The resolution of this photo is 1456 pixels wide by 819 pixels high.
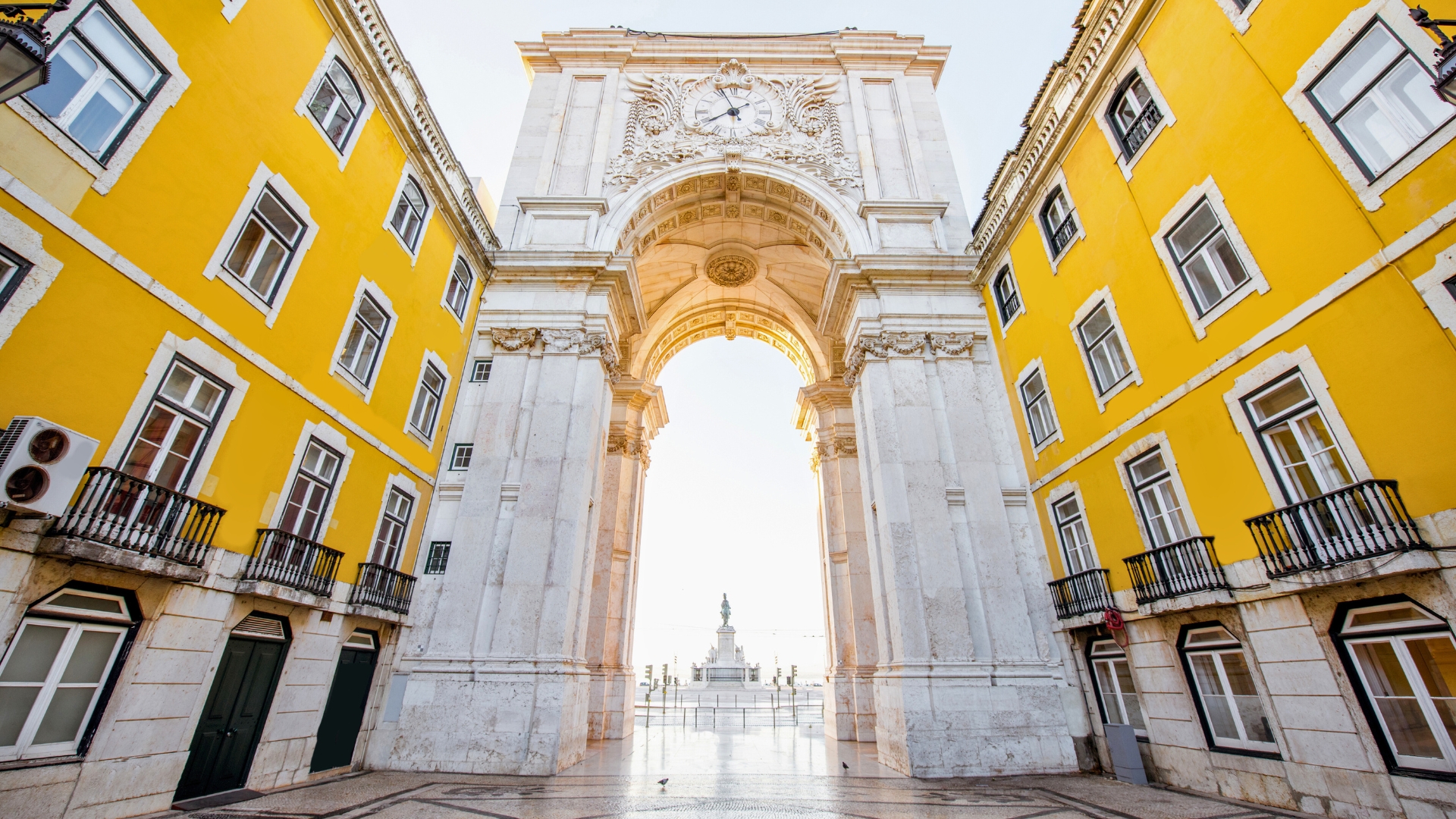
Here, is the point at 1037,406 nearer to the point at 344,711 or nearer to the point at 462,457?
the point at 462,457

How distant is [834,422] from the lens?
22.5 m

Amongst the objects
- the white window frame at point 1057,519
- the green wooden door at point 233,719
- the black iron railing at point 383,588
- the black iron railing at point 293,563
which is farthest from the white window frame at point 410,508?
the white window frame at point 1057,519

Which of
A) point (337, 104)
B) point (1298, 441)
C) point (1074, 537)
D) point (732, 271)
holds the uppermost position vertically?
point (732, 271)

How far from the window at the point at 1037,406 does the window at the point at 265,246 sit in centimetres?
1513

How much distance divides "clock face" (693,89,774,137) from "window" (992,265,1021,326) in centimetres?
929

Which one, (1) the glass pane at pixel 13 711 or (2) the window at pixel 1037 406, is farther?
(2) the window at pixel 1037 406

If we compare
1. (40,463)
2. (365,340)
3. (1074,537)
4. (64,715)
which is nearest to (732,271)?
(365,340)

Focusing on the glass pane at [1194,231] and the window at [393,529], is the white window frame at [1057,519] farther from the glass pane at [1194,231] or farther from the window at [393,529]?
the window at [393,529]

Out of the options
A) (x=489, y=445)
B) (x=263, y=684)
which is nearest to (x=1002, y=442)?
(x=489, y=445)

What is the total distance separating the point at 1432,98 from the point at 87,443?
1498 cm

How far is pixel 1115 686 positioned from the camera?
1124 cm

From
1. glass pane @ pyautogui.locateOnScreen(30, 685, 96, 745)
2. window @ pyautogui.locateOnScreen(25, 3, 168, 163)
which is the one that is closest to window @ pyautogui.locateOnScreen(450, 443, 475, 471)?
glass pane @ pyautogui.locateOnScreen(30, 685, 96, 745)

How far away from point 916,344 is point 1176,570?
26.0 feet

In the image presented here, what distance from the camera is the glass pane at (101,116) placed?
21.0 ft
